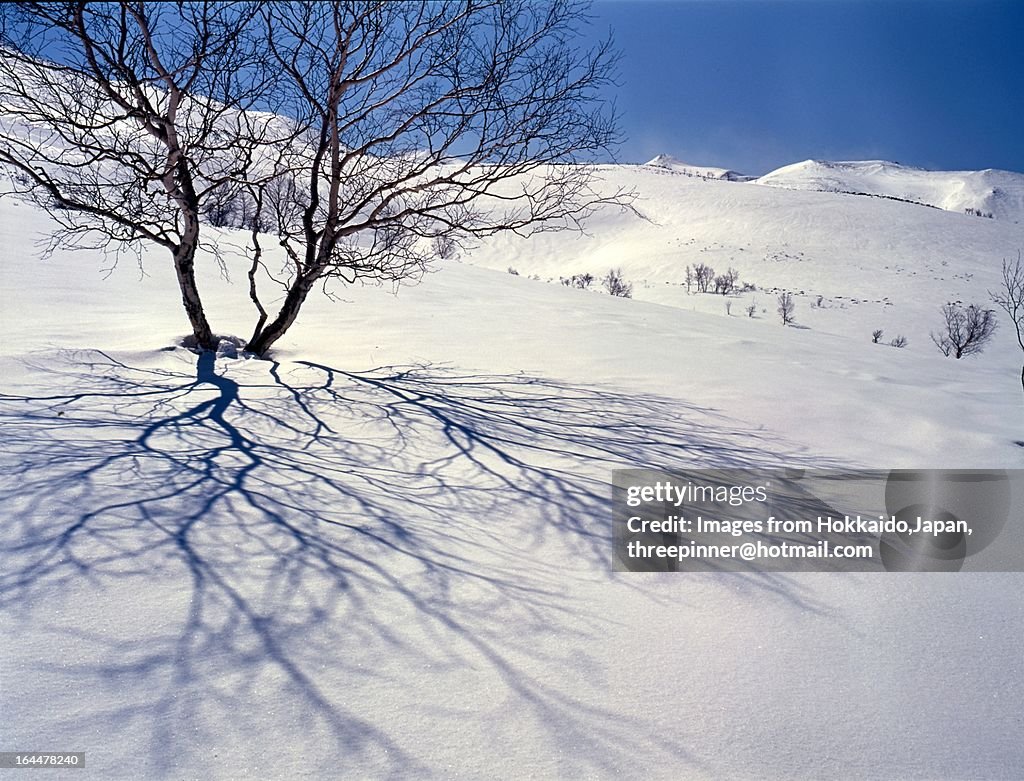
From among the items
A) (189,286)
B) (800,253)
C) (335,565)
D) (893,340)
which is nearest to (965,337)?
(893,340)

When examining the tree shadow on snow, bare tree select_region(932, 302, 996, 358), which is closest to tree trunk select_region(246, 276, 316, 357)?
the tree shadow on snow

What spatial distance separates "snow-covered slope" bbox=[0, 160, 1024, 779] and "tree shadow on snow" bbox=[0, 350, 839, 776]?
11 millimetres

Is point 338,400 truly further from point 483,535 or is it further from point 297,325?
point 297,325

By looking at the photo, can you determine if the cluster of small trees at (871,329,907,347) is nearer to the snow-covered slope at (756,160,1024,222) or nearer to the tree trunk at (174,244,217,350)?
the tree trunk at (174,244,217,350)

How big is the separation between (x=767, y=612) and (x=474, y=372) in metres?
4.01

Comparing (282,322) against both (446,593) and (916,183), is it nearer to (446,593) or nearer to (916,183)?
(446,593)

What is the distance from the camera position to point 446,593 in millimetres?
2182

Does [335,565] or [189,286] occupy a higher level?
[189,286]

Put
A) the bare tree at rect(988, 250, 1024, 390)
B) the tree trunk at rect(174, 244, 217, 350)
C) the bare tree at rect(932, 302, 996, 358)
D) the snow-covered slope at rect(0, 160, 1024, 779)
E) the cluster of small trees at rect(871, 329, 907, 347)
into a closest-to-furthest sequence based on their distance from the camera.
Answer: the snow-covered slope at rect(0, 160, 1024, 779) < the tree trunk at rect(174, 244, 217, 350) < the bare tree at rect(988, 250, 1024, 390) < the bare tree at rect(932, 302, 996, 358) < the cluster of small trees at rect(871, 329, 907, 347)

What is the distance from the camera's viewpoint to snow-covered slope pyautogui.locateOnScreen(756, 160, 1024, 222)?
95.4 m

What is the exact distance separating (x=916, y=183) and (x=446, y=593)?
152682 mm

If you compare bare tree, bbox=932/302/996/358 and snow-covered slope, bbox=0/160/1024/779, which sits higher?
bare tree, bbox=932/302/996/358

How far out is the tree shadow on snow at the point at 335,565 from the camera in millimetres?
1604

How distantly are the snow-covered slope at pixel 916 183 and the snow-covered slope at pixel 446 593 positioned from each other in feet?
321
